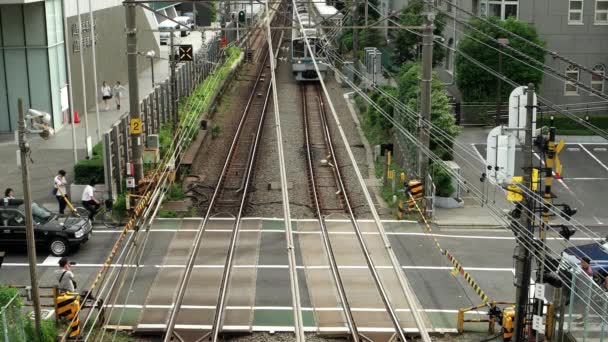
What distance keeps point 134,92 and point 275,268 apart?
22.8ft

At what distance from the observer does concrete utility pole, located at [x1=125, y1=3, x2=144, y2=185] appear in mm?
24016

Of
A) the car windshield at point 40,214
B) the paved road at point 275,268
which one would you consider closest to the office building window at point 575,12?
the paved road at point 275,268

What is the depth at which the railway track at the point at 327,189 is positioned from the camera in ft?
57.8

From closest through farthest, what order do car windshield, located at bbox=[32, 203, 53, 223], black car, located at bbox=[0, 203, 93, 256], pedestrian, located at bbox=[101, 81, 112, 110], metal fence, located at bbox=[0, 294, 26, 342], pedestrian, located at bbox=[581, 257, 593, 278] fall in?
metal fence, located at bbox=[0, 294, 26, 342]
pedestrian, located at bbox=[581, 257, 593, 278]
black car, located at bbox=[0, 203, 93, 256]
car windshield, located at bbox=[32, 203, 53, 223]
pedestrian, located at bbox=[101, 81, 112, 110]

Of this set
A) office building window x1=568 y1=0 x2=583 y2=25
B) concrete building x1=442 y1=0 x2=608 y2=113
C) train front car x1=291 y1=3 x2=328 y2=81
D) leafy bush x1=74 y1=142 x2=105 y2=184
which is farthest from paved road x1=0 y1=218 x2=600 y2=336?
train front car x1=291 y1=3 x2=328 y2=81

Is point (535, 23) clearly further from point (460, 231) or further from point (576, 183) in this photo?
point (460, 231)

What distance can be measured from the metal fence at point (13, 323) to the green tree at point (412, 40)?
3200 centimetres

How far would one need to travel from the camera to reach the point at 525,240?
15180 millimetres

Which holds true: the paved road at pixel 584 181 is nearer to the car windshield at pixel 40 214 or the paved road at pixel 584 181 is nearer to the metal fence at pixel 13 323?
the car windshield at pixel 40 214

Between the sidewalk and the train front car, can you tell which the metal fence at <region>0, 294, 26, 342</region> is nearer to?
the sidewalk

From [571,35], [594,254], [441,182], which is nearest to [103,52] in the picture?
[571,35]

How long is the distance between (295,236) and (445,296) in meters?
5.30

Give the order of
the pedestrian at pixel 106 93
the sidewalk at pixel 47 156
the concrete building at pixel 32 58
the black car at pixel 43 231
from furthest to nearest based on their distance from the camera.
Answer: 1. the pedestrian at pixel 106 93
2. the concrete building at pixel 32 58
3. the sidewalk at pixel 47 156
4. the black car at pixel 43 231

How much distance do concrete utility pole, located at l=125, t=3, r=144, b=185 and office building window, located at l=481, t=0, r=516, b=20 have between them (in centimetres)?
2199
